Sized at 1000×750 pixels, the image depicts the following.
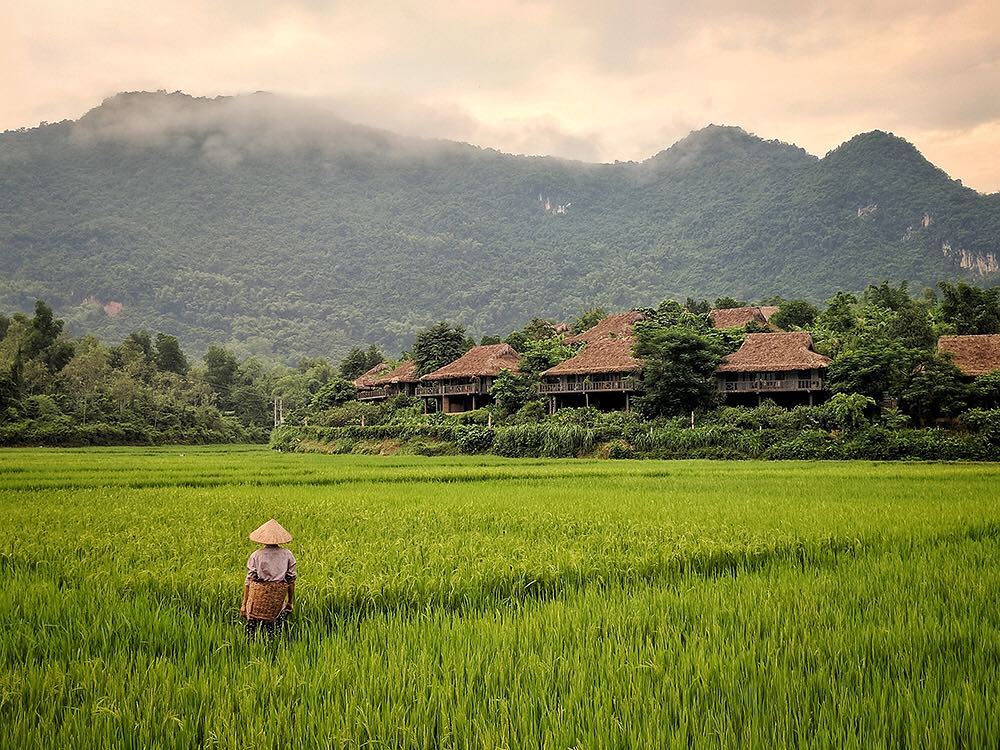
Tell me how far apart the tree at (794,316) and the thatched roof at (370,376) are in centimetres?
2929

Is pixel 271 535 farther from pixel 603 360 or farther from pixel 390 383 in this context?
pixel 390 383

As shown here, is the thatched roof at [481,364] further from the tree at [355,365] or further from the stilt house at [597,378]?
the tree at [355,365]

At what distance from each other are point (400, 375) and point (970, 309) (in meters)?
37.0

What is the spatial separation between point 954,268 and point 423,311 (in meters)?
88.5

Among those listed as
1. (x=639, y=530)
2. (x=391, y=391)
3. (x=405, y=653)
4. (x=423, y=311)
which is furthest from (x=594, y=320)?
(x=423, y=311)

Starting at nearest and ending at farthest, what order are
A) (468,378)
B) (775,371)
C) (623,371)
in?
(775,371)
(623,371)
(468,378)

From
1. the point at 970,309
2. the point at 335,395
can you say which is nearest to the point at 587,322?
the point at 335,395

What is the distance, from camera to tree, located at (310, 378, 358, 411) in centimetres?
4978

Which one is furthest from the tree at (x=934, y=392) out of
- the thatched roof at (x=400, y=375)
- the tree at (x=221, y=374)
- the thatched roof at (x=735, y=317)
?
the tree at (x=221, y=374)

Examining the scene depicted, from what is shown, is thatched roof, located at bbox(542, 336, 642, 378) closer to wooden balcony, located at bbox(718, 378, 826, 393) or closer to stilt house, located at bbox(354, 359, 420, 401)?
wooden balcony, located at bbox(718, 378, 826, 393)

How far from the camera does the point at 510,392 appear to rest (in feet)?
128

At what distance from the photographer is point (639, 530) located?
8.74 m

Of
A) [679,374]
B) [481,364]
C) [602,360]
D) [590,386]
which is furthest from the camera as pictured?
[481,364]

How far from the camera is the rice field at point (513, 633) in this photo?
3066 mm
